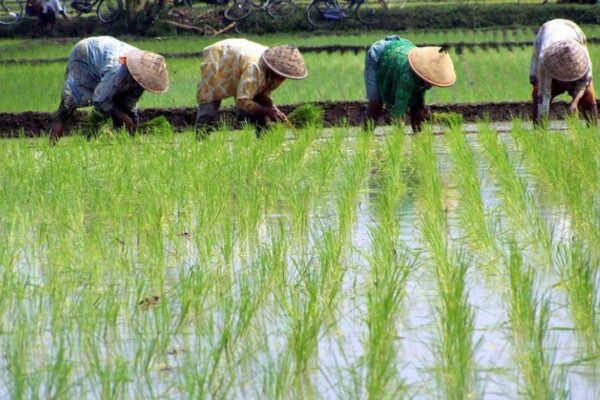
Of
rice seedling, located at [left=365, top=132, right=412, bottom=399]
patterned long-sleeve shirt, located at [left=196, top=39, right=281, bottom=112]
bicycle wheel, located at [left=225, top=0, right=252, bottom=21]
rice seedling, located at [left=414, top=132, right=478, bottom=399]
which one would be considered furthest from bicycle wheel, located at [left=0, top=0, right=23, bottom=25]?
rice seedling, located at [left=414, top=132, right=478, bottom=399]

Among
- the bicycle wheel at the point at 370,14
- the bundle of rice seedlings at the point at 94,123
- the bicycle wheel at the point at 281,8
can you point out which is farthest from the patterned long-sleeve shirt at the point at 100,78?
the bicycle wheel at the point at 370,14

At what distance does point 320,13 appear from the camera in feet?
79.3

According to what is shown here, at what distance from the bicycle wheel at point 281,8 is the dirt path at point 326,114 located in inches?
486

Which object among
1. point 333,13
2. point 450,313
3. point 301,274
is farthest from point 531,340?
point 333,13

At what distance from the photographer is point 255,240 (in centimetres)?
547

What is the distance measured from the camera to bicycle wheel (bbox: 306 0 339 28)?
2380cm

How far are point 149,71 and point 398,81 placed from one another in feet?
4.99

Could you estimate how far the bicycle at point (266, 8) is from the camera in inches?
939

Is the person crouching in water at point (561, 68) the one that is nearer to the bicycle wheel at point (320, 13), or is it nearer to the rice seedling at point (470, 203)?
the rice seedling at point (470, 203)

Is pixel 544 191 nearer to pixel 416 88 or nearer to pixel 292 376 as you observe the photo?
pixel 416 88

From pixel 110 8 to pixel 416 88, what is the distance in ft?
52.7

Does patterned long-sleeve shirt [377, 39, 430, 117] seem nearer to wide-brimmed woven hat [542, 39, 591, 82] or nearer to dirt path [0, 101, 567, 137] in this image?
wide-brimmed woven hat [542, 39, 591, 82]

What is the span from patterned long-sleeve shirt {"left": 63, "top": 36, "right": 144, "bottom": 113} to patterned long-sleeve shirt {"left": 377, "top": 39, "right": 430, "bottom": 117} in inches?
61.6

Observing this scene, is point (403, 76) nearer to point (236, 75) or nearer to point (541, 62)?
point (541, 62)
